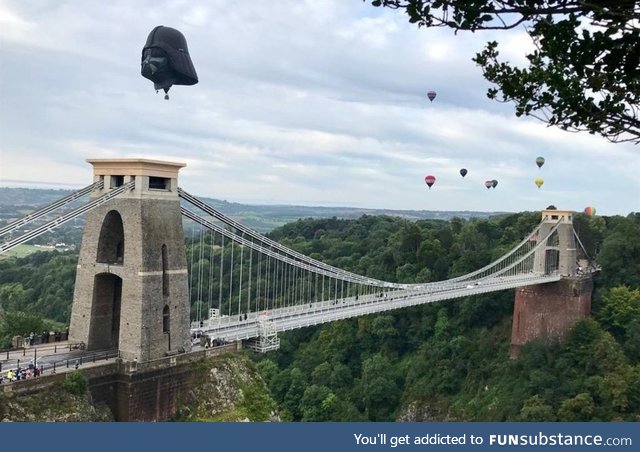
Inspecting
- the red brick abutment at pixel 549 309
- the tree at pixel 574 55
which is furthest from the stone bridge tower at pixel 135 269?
the red brick abutment at pixel 549 309

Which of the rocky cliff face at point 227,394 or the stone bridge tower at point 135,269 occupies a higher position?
the stone bridge tower at point 135,269

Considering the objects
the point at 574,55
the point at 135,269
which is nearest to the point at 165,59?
the point at 135,269

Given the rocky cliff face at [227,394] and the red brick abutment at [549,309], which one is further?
the red brick abutment at [549,309]

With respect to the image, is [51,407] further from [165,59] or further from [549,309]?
[549,309]

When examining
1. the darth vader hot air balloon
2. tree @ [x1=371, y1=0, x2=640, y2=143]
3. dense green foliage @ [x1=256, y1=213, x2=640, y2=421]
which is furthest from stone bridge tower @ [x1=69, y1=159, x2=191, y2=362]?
dense green foliage @ [x1=256, y1=213, x2=640, y2=421]

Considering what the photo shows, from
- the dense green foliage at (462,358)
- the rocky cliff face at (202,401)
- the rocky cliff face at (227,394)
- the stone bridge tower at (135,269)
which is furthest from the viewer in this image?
the dense green foliage at (462,358)

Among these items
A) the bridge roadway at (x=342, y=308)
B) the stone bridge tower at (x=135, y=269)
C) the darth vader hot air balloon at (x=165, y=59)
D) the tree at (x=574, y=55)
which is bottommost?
the bridge roadway at (x=342, y=308)

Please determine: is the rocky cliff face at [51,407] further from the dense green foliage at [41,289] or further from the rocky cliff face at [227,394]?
the dense green foliage at [41,289]
